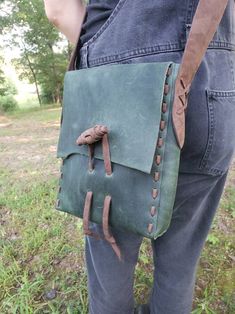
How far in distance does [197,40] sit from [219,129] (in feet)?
0.71

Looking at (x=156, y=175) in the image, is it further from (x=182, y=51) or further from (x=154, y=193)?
(x=182, y=51)

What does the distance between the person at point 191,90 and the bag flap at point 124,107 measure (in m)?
0.05

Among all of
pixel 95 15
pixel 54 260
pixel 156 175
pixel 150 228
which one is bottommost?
pixel 54 260

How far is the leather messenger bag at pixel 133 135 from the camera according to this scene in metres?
0.67

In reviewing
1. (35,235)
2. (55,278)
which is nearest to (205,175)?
(55,278)

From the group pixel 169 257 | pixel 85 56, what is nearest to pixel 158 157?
pixel 85 56

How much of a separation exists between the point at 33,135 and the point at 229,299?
490cm

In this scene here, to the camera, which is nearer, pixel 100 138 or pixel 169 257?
pixel 100 138

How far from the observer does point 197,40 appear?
2.14ft

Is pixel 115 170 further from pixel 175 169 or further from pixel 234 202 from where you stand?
pixel 234 202

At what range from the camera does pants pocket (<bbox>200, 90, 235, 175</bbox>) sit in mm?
730

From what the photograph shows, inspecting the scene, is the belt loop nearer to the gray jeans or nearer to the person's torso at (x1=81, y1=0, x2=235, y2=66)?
the person's torso at (x1=81, y1=0, x2=235, y2=66)

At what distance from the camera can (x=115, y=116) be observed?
2.47 feet

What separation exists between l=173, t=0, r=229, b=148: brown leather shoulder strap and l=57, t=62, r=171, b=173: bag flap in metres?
0.04
